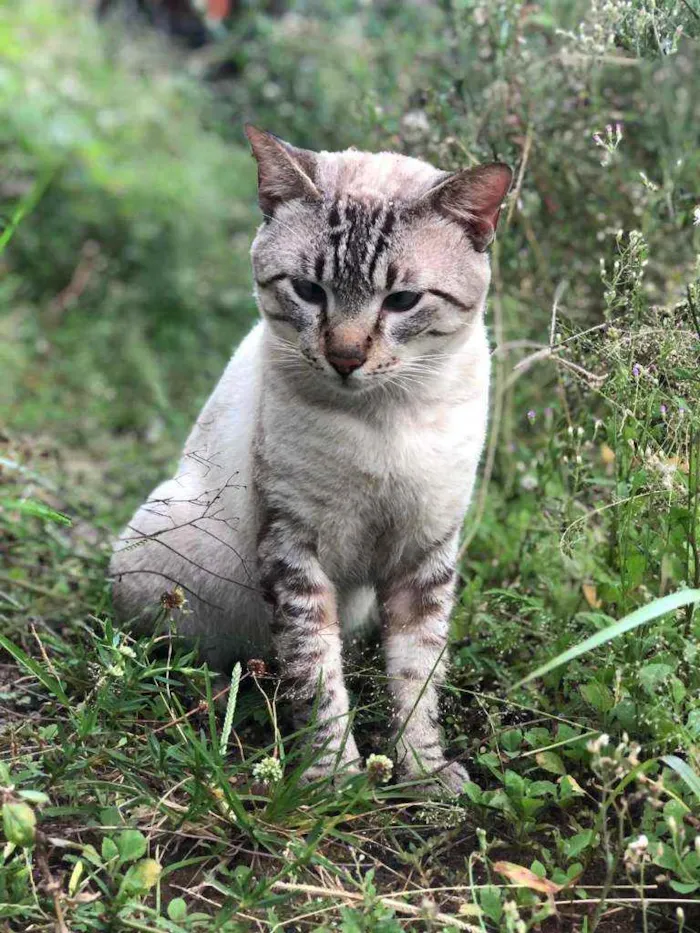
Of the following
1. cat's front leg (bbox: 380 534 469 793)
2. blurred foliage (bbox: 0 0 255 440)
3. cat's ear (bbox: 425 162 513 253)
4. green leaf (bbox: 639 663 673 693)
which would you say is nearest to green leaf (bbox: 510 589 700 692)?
green leaf (bbox: 639 663 673 693)

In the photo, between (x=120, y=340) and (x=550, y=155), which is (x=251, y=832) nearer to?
(x=550, y=155)

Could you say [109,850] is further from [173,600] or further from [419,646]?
[419,646]

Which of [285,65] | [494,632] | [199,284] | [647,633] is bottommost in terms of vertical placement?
[494,632]

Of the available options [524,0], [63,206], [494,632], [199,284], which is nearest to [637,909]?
[494,632]

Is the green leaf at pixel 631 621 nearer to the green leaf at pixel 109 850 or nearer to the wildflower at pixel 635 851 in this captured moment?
the wildflower at pixel 635 851

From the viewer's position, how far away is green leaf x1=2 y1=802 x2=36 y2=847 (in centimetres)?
201

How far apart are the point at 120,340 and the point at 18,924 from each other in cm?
427

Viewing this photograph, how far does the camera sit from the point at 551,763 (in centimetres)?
246

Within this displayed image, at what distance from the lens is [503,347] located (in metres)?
3.61

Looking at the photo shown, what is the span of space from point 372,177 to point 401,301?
1.09 feet

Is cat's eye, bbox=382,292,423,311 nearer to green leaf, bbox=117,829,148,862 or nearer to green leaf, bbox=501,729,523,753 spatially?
green leaf, bbox=501,729,523,753

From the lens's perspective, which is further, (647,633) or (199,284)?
(199,284)

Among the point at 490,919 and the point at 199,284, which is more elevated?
the point at 199,284

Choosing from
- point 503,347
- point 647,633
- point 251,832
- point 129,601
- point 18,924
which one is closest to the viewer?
point 18,924
